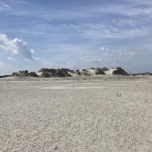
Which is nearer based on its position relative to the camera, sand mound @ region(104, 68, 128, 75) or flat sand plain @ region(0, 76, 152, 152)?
flat sand plain @ region(0, 76, 152, 152)

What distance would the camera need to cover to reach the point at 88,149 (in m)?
3.65

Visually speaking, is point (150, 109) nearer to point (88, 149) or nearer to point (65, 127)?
point (65, 127)

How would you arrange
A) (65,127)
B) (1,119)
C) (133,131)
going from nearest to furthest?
(133,131) → (65,127) → (1,119)

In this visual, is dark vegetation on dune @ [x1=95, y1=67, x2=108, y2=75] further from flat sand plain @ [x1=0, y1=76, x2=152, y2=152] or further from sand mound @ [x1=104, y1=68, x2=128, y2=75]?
flat sand plain @ [x1=0, y1=76, x2=152, y2=152]

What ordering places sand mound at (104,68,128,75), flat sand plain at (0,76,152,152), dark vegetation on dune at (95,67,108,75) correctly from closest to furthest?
flat sand plain at (0,76,152,152) → sand mound at (104,68,128,75) → dark vegetation on dune at (95,67,108,75)

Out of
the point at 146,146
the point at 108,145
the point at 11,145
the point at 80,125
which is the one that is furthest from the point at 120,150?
the point at 11,145

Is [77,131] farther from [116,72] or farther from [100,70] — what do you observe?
[100,70]

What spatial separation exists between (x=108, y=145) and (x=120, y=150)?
0.99 ft

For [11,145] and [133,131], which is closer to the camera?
[11,145]

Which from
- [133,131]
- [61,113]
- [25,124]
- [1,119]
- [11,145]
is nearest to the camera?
[11,145]

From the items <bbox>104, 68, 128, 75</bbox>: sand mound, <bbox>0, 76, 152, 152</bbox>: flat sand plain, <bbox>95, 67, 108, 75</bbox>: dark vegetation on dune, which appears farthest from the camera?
<bbox>95, 67, 108, 75</bbox>: dark vegetation on dune

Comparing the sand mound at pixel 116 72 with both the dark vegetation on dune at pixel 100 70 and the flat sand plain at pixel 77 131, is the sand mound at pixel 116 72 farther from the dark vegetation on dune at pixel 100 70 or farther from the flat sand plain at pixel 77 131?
the flat sand plain at pixel 77 131

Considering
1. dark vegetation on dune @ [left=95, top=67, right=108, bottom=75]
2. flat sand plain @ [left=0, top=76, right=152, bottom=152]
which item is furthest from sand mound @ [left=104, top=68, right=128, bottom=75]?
flat sand plain @ [left=0, top=76, right=152, bottom=152]

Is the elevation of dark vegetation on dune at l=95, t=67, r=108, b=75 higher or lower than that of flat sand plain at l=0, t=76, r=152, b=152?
higher
